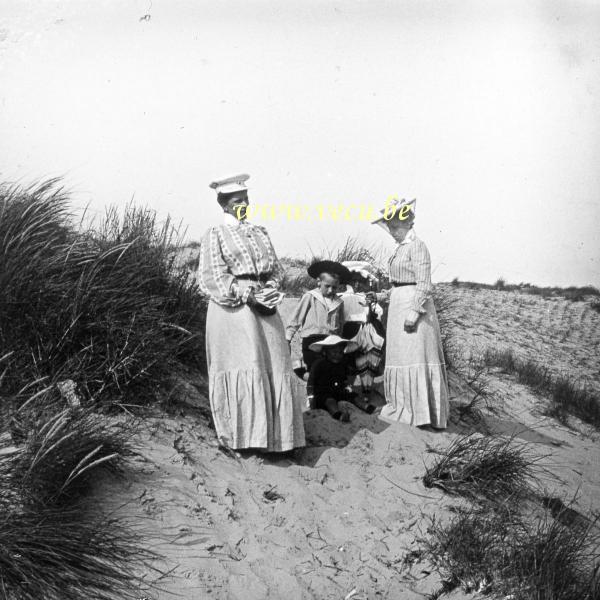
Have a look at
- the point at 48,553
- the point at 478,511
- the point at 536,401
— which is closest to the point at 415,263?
the point at 478,511

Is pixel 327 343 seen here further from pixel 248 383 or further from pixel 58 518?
pixel 58 518

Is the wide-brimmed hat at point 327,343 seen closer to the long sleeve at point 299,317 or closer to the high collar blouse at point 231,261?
the long sleeve at point 299,317

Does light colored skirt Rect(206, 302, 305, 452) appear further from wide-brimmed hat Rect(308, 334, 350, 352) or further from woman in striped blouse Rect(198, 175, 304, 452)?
wide-brimmed hat Rect(308, 334, 350, 352)

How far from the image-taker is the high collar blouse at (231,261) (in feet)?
17.5

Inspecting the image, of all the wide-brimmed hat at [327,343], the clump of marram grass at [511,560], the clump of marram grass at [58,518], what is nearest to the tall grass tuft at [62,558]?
the clump of marram grass at [58,518]

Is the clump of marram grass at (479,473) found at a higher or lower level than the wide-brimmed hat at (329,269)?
lower

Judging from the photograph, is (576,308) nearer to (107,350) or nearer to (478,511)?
(478,511)

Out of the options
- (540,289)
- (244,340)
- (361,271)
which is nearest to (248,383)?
(244,340)

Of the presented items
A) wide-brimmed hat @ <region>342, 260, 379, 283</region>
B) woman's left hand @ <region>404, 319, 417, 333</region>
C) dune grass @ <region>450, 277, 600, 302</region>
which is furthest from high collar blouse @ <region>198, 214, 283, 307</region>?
dune grass @ <region>450, 277, 600, 302</region>

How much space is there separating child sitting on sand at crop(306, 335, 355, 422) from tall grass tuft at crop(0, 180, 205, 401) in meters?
1.18

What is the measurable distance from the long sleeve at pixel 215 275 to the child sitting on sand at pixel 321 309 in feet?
5.63

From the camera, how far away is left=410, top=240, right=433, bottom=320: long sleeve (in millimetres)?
6375

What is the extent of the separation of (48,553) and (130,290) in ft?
9.35

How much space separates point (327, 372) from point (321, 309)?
75cm
